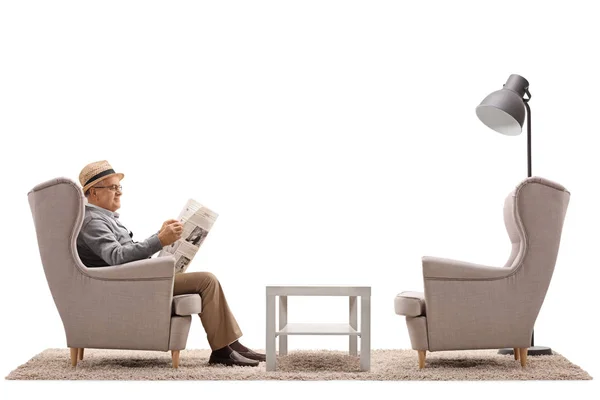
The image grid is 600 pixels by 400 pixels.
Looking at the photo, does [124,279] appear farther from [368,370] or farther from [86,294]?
[368,370]

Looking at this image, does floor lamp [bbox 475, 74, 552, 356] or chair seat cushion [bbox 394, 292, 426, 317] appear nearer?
chair seat cushion [bbox 394, 292, 426, 317]

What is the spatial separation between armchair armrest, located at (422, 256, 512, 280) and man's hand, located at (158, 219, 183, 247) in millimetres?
1419

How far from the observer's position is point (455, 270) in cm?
527

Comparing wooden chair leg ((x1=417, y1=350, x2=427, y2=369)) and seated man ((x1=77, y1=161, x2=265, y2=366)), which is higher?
seated man ((x1=77, y1=161, x2=265, y2=366))

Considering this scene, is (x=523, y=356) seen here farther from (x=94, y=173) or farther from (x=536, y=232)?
(x=94, y=173)

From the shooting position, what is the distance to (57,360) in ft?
18.4

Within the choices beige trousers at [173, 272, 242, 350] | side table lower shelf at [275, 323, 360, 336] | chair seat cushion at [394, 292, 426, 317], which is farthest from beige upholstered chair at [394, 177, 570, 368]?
beige trousers at [173, 272, 242, 350]

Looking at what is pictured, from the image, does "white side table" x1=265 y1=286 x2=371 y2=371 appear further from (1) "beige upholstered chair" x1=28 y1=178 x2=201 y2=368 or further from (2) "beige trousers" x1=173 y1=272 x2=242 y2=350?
(1) "beige upholstered chair" x1=28 y1=178 x2=201 y2=368

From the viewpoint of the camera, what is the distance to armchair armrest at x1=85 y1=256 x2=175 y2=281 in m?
5.26

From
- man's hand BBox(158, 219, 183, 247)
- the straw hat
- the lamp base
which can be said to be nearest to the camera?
man's hand BBox(158, 219, 183, 247)

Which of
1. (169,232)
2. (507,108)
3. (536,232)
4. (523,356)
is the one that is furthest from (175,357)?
(507,108)

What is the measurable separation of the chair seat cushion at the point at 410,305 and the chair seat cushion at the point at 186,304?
1.16 meters

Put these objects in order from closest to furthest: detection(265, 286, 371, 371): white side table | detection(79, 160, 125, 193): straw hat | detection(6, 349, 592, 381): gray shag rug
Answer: detection(6, 349, 592, 381): gray shag rug
detection(265, 286, 371, 371): white side table
detection(79, 160, 125, 193): straw hat

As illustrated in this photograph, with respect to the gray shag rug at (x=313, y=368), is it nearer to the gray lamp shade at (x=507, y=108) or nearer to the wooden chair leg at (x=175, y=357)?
the wooden chair leg at (x=175, y=357)
